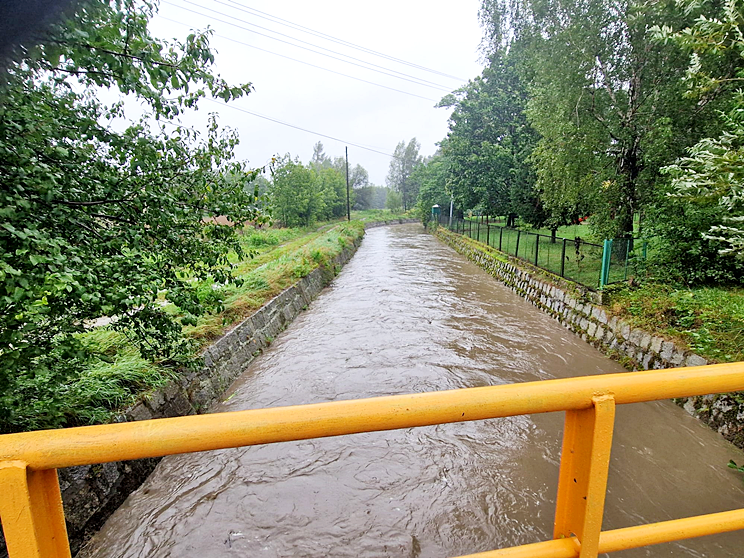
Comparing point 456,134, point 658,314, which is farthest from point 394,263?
point 658,314

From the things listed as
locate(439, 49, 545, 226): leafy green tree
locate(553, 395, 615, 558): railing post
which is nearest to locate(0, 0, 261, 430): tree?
locate(553, 395, 615, 558): railing post

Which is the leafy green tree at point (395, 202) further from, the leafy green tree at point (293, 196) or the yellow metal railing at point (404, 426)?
the yellow metal railing at point (404, 426)

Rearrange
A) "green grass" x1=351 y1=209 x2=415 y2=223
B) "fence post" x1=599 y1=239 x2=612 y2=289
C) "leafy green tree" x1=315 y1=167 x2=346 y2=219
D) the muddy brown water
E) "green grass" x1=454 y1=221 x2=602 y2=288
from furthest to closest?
1. "green grass" x1=351 y1=209 x2=415 y2=223
2. "leafy green tree" x1=315 y1=167 x2=346 y2=219
3. "green grass" x1=454 y1=221 x2=602 y2=288
4. "fence post" x1=599 y1=239 x2=612 y2=289
5. the muddy brown water

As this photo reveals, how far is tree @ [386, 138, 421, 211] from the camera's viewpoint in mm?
72188

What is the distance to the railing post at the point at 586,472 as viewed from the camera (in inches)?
43.5

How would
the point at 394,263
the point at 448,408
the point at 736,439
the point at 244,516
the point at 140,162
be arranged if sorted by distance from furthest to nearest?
1. the point at 394,263
2. the point at 736,439
3. the point at 244,516
4. the point at 140,162
5. the point at 448,408

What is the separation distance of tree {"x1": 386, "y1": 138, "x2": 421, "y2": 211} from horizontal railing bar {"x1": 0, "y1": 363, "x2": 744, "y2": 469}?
→ 7055cm

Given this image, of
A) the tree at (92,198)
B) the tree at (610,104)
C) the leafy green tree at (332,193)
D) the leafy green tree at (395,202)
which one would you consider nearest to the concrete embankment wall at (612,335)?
the tree at (610,104)

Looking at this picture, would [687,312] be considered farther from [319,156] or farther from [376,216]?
[319,156]

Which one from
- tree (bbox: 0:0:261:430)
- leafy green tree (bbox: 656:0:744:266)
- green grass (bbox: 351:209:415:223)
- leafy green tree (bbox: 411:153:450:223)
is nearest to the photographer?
tree (bbox: 0:0:261:430)

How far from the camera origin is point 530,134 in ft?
53.9

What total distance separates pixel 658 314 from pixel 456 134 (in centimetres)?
1539

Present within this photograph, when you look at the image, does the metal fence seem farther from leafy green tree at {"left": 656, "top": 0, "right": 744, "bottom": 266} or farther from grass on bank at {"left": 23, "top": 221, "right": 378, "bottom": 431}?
grass on bank at {"left": 23, "top": 221, "right": 378, "bottom": 431}

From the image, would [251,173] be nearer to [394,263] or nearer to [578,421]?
[578,421]
